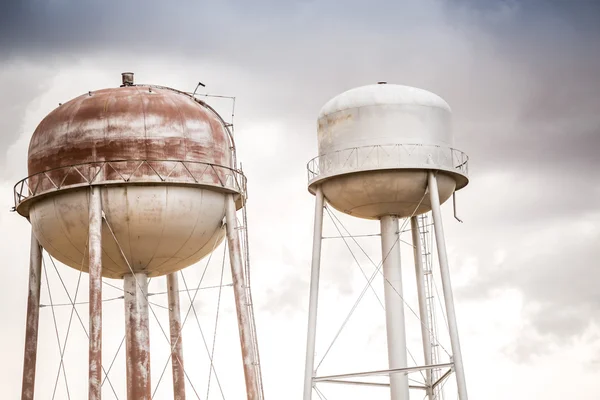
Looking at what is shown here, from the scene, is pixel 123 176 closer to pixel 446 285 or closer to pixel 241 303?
pixel 241 303

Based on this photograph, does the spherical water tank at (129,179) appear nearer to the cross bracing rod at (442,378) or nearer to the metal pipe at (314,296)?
the metal pipe at (314,296)

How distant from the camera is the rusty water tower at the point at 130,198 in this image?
37.1 metres

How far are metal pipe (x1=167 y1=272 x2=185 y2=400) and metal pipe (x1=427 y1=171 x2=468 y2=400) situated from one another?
8.08 meters

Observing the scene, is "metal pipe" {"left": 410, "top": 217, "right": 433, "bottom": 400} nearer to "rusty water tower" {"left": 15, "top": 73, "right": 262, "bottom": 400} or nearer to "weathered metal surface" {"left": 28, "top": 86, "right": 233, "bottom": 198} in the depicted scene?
"rusty water tower" {"left": 15, "top": 73, "right": 262, "bottom": 400}

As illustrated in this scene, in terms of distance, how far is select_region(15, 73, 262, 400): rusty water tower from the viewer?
37062mm

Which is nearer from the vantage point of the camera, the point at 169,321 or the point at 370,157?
the point at 370,157

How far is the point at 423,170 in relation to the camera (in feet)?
127

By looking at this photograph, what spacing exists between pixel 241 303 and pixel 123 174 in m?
4.59

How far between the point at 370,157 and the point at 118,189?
22.3ft

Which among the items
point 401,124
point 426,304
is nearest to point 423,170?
point 401,124

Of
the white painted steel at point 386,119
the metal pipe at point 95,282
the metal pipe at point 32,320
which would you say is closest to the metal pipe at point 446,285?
the white painted steel at point 386,119

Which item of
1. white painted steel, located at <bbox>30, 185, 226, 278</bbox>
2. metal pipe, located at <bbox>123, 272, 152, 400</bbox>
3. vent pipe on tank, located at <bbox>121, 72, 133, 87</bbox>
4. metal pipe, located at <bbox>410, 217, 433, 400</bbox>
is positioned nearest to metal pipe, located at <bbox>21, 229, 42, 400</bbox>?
white painted steel, located at <bbox>30, 185, 226, 278</bbox>

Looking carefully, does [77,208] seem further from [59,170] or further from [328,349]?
[328,349]

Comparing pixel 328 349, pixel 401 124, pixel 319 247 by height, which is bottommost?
pixel 328 349
